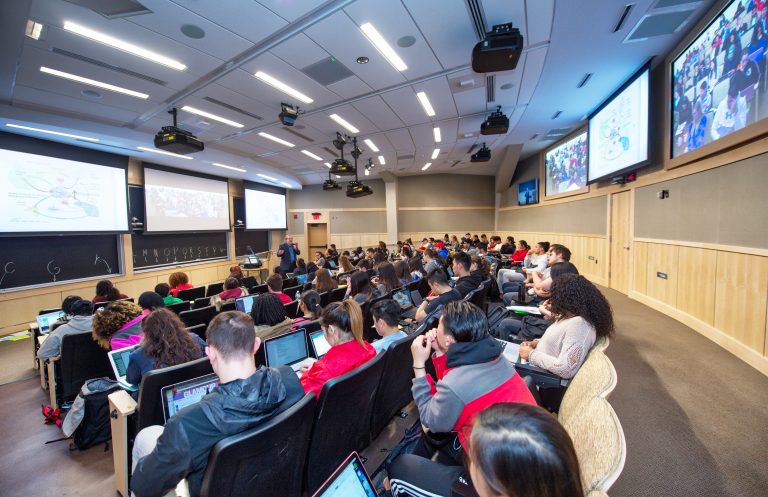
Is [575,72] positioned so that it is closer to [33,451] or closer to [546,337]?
[546,337]

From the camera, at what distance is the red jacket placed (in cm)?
181

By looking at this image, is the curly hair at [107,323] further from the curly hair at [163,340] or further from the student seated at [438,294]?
the student seated at [438,294]

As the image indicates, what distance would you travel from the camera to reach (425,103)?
5781mm

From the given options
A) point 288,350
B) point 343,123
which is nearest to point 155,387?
point 288,350

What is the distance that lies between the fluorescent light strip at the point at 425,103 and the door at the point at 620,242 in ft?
14.6

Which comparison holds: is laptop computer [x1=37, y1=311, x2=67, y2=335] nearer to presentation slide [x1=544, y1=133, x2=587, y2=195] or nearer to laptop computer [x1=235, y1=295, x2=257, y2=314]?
laptop computer [x1=235, y1=295, x2=257, y2=314]

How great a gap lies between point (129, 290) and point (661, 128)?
1219cm

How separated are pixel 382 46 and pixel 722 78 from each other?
4079 millimetres

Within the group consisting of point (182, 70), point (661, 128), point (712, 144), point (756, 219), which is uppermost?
point (182, 70)

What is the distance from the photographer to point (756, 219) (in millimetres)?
3150

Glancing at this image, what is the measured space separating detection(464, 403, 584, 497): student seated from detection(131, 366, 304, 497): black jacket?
0.86 meters

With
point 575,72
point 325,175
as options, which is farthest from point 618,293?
point 325,175

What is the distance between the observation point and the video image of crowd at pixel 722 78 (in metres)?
2.94

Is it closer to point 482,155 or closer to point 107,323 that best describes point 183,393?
point 107,323
